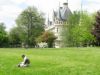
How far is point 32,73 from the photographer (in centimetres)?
2547

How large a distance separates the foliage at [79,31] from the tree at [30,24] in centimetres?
985

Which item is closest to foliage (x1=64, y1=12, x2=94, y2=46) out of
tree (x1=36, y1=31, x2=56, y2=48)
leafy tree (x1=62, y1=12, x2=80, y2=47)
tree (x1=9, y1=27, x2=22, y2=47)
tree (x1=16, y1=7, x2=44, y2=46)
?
leafy tree (x1=62, y1=12, x2=80, y2=47)

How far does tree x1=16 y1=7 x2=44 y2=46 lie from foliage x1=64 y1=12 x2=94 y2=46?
32.3ft

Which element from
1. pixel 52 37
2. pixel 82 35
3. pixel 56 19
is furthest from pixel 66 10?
pixel 82 35

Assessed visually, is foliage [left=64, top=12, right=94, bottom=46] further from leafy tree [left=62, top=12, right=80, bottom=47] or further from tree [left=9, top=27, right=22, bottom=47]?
tree [left=9, top=27, right=22, bottom=47]

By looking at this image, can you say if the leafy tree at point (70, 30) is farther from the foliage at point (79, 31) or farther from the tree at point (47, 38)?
the tree at point (47, 38)

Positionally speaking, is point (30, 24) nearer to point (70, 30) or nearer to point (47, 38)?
point (47, 38)

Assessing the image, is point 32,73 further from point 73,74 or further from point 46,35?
point 46,35

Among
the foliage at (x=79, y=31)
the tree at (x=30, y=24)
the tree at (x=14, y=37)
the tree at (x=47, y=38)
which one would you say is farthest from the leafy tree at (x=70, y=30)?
the tree at (x=14, y=37)

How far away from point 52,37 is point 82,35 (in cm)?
2380

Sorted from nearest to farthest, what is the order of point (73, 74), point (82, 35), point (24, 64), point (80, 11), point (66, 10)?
point (73, 74) < point (24, 64) < point (82, 35) < point (80, 11) < point (66, 10)

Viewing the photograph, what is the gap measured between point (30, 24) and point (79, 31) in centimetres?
2004

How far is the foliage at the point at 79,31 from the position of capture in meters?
105

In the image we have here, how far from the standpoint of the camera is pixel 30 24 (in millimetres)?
121688
